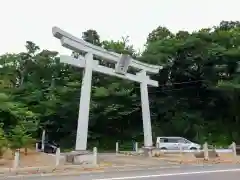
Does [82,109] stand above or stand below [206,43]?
below

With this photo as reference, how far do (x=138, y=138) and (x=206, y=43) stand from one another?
41.0 feet

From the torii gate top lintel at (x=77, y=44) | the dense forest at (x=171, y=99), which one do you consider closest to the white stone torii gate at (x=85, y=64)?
the torii gate top lintel at (x=77, y=44)

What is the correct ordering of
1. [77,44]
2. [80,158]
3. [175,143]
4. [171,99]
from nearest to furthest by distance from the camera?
[80,158] → [77,44] → [175,143] → [171,99]

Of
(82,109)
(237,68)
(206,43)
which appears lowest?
(82,109)

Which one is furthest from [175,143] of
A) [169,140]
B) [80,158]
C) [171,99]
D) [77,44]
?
[77,44]

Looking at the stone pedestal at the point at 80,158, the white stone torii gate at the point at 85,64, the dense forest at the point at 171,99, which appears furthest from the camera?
the dense forest at the point at 171,99

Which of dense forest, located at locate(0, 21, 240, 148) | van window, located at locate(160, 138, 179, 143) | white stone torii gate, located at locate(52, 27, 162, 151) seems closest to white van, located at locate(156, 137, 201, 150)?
van window, located at locate(160, 138, 179, 143)

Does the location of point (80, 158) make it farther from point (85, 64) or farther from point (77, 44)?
point (77, 44)

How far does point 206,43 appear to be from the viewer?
38.3 metres

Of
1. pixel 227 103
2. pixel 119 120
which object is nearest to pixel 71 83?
pixel 119 120

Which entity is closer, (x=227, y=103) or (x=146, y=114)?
(x=146, y=114)

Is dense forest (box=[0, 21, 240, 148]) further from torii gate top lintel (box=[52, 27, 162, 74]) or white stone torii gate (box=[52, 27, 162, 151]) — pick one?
torii gate top lintel (box=[52, 27, 162, 74])

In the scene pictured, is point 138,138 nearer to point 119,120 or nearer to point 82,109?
point 119,120

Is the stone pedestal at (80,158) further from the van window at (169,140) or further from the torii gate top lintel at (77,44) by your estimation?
the van window at (169,140)
